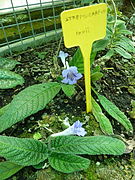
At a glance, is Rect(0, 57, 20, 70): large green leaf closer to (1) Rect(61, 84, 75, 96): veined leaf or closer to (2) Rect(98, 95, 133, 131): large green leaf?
(1) Rect(61, 84, 75, 96): veined leaf

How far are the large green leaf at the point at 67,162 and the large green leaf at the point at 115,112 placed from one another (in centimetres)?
28

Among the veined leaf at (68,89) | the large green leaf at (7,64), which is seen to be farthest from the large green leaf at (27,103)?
the large green leaf at (7,64)

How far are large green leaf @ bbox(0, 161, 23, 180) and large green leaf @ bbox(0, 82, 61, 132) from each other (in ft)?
0.39

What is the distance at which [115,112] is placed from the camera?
3.12 feet

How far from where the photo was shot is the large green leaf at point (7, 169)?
74cm

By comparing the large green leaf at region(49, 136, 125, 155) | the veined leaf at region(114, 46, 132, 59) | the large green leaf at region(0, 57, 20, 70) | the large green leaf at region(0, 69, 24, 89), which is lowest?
the large green leaf at region(49, 136, 125, 155)

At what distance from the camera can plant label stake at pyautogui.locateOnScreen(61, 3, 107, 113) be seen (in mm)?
738

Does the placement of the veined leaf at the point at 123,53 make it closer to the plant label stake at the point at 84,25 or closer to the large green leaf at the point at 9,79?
the plant label stake at the point at 84,25

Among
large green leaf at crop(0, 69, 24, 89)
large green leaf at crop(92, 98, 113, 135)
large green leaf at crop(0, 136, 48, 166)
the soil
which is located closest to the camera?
large green leaf at crop(0, 136, 48, 166)

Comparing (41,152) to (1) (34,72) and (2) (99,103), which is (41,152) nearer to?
(2) (99,103)

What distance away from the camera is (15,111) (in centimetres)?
84

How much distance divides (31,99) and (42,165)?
246 mm

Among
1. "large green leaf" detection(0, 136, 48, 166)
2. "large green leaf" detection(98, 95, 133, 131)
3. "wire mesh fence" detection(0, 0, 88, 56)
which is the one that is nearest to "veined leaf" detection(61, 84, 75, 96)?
"large green leaf" detection(98, 95, 133, 131)

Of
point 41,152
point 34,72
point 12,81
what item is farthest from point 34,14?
point 41,152
